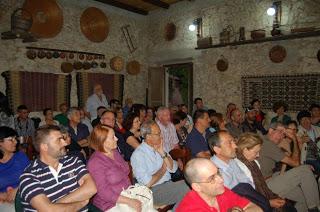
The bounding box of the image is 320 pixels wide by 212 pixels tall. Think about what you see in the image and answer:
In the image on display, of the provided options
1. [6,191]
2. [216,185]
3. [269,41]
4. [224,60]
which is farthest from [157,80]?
[216,185]

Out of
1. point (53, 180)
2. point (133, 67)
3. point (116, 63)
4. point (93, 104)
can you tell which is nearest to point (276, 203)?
point (53, 180)

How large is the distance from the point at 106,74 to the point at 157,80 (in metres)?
1.65

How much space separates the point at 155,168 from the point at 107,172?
0.67 m

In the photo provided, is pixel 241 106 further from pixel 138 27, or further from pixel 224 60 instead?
pixel 138 27

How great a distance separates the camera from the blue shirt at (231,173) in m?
2.52

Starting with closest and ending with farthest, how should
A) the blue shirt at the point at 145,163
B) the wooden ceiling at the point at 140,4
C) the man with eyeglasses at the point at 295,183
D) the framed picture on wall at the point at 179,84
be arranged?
the blue shirt at the point at 145,163 < the man with eyeglasses at the point at 295,183 < the wooden ceiling at the point at 140,4 < the framed picture on wall at the point at 179,84

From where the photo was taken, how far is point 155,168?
2936 millimetres

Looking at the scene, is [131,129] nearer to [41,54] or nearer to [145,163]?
[145,163]

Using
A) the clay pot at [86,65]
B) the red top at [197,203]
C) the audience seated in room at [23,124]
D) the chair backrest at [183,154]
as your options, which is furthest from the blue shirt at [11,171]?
the clay pot at [86,65]

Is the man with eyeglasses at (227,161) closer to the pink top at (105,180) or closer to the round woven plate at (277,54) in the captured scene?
the pink top at (105,180)

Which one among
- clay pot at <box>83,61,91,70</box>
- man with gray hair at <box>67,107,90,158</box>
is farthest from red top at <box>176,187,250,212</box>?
clay pot at <box>83,61,91,70</box>

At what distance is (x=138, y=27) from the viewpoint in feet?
31.4

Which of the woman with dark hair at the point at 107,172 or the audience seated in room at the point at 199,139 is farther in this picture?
the audience seated in room at the point at 199,139

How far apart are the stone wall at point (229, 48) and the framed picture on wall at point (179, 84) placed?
21cm
